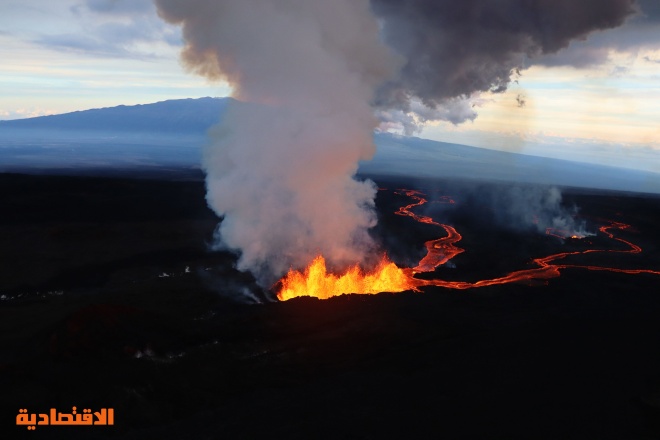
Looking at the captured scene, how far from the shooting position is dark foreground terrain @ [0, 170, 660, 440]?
1944 cm

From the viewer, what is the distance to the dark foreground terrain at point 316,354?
19438 mm

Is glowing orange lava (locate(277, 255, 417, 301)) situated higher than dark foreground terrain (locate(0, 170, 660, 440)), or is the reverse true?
glowing orange lava (locate(277, 255, 417, 301))

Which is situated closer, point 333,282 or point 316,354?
point 316,354

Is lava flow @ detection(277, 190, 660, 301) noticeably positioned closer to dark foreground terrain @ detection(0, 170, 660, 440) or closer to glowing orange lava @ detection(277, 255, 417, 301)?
glowing orange lava @ detection(277, 255, 417, 301)

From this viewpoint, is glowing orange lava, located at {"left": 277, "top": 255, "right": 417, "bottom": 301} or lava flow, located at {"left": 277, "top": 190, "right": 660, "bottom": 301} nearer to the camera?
glowing orange lava, located at {"left": 277, "top": 255, "right": 417, "bottom": 301}

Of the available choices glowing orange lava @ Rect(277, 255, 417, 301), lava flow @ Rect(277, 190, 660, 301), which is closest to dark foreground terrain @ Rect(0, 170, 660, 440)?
lava flow @ Rect(277, 190, 660, 301)

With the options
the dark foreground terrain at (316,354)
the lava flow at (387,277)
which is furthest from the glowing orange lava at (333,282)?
the dark foreground terrain at (316,354)

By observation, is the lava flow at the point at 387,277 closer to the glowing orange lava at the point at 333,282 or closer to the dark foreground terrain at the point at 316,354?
the glowing orange lava at the point at 333,282

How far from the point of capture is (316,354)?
82.7 ft

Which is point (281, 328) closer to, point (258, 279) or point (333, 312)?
point (333, 312)

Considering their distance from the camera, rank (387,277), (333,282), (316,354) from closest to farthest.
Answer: (316,354) < (333,282) < (387,277)

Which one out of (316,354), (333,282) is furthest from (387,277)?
(316,354)

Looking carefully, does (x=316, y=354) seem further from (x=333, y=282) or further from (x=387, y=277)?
(x=387, y=277)

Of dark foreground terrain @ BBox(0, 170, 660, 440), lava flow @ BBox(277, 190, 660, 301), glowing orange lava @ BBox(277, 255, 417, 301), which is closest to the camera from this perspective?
dark foreground terrain @ BBox(0, 170, 660, 440)
